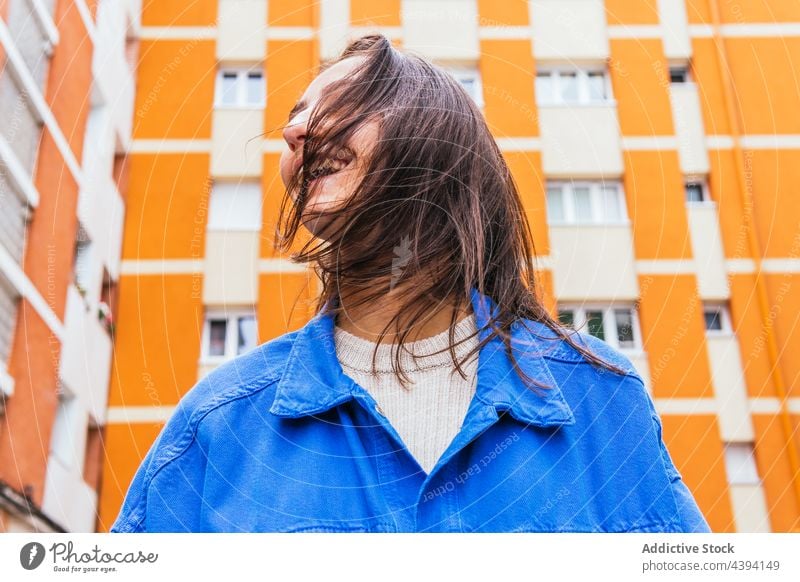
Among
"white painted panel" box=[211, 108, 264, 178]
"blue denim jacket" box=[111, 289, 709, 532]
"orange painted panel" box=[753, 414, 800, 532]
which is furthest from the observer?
"white painted panel" box=[211, 108, 264, 178]

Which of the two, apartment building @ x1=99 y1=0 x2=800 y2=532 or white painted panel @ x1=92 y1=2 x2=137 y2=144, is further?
white painted panel @ x1=92 y1=2 x2=137 y2=144

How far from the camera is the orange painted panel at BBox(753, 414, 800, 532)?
0.98 meters

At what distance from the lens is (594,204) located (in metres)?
1.29

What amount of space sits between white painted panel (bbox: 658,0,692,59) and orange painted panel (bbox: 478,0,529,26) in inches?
8.6

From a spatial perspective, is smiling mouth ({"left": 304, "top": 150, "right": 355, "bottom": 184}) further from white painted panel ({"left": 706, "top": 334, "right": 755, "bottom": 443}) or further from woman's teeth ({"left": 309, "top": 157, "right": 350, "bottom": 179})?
white painted panel ({"left": 706, "top": 334, "right": 755, "bottom": 443})

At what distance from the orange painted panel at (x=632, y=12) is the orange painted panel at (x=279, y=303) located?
0.65 meters

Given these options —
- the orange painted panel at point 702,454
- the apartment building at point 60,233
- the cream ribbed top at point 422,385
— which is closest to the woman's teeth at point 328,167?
the cream ribbed top at point 422,385

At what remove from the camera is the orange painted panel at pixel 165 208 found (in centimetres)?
128

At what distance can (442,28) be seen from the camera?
1.39m

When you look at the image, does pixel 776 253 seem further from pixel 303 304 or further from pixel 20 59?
pixel 20 59

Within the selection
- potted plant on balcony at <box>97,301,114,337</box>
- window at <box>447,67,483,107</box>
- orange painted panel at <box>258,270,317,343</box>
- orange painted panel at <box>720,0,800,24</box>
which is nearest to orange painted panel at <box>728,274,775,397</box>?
orange painted panel at <box>720,0,800,24</box>

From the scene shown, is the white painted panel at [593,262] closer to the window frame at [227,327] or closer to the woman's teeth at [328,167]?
the window frame at [227,327]

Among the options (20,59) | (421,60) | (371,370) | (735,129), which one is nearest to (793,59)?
(735,129)

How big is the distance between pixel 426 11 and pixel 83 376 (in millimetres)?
841
